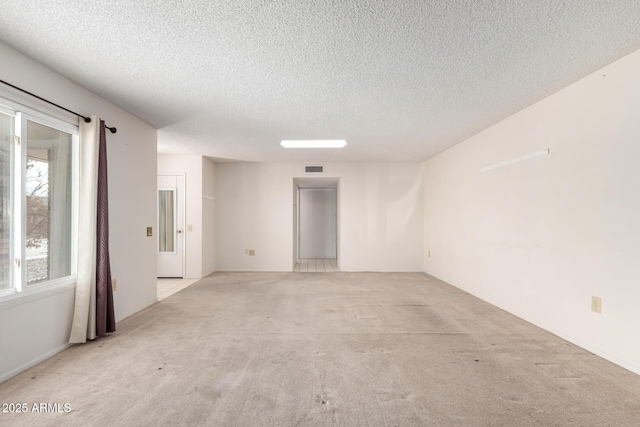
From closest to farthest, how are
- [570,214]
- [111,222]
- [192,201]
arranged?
1. [570,214]
2. [111,222]
3. [192,201]

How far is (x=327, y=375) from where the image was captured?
2.14m

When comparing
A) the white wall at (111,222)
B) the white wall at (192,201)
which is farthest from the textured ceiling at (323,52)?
the white wall at (192,201)

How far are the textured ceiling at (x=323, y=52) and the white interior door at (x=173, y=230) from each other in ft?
8.03

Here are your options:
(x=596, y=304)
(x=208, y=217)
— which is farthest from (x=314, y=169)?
(x=596, y=304)

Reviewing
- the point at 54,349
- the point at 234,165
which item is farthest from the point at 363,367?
the point at 234,165

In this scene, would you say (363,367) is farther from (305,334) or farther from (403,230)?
(403,230)

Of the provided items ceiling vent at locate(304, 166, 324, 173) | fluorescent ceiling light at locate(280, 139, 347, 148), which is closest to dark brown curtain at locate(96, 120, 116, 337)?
fluorescent ceiling light at locate(280, 139, 347, 148)

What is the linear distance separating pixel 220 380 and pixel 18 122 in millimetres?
2483

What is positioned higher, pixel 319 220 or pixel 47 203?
pixel 47 203

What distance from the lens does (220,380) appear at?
6.79 feet

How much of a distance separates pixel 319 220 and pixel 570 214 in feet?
21.9

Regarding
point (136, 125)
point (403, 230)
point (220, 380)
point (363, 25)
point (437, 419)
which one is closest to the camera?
point (437, 419)

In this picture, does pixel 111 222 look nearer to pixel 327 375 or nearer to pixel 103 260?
pixel 103 260

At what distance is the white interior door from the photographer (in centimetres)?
577
